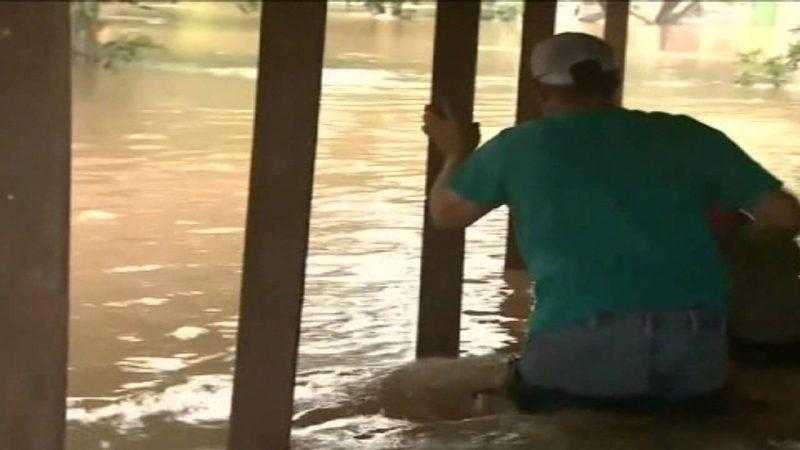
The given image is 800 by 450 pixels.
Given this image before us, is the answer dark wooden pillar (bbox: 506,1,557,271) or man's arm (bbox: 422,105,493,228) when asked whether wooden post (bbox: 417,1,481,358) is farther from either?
dark wooden pillar (bbox: 506,1,557,271)

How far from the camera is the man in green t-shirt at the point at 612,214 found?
2365 mm

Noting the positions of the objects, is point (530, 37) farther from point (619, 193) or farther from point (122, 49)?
point (122, 49)

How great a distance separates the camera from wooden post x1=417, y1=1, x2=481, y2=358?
319cm

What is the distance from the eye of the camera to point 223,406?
300cm

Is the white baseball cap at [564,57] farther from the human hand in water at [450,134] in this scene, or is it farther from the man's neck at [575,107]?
the human hand in water at [450,134]

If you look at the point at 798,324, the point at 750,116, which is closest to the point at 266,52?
the point at 798,324

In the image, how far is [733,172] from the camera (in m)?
2.37

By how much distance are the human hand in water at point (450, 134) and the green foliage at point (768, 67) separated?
231 inches

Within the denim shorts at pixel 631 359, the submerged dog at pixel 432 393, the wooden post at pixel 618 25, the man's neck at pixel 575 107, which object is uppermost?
the wooden post at pixel 618 25

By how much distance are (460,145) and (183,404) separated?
3.20ft

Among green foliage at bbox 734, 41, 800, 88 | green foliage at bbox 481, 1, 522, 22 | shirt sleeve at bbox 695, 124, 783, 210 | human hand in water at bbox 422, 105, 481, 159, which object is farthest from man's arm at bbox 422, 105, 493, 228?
green foliage at bbox 481, 1, 522, 22

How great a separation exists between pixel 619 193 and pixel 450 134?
0.43 m

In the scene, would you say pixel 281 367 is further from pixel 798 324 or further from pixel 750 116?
pixel 750 116

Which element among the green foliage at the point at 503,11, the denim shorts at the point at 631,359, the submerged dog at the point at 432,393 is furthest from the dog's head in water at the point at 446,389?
the green foliage at the point at 503,11
